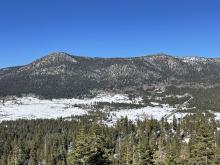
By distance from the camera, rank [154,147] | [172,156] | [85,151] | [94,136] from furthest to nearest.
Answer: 1. [154,147]
2. [172,156]
3. [94,136]
4. [85,151]

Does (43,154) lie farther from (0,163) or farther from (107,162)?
(107,162)

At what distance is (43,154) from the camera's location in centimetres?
19938

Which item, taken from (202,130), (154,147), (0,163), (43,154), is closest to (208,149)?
(202,130)

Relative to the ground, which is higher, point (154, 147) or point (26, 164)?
point (154, 147)

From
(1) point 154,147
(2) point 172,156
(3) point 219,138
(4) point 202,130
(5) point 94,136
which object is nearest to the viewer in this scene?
(5) point 94,136

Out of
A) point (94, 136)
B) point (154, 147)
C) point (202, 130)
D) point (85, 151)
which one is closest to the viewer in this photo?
point (85, 151)

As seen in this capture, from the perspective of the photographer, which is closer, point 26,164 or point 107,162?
point 107,162

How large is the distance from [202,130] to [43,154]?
469 feet

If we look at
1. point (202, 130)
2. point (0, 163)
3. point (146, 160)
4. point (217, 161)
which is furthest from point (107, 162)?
point (0, 163)

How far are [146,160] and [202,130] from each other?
29.4m

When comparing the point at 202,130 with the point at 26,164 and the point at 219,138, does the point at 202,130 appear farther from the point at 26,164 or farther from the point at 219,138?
the point at 26,164

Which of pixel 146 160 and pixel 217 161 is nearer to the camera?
pixel 217 161

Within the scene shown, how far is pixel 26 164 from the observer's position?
19988 cm

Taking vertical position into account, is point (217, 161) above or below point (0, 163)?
above
